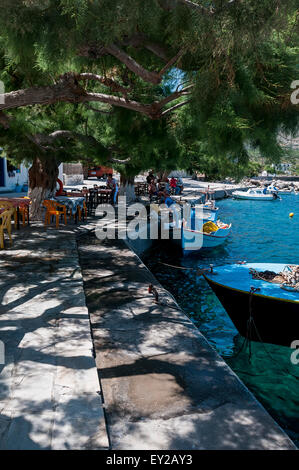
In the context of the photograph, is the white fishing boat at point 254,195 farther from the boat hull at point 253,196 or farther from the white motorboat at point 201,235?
the white motorboat at point 201,235

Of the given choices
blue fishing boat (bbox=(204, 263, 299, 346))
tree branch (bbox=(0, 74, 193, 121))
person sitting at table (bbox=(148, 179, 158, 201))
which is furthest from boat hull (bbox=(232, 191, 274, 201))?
tree branch (bbox=(0, 74, 193, 121))

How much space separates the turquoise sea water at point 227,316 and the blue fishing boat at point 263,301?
458 mm

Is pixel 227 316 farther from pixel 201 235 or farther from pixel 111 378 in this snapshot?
pixel 201 235

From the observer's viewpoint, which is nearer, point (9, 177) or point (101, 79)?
point (101, 79)

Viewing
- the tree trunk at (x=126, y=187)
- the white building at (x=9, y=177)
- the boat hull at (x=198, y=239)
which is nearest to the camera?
the boat hull at (x=198, y=239)

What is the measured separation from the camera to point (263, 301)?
23.6 ft

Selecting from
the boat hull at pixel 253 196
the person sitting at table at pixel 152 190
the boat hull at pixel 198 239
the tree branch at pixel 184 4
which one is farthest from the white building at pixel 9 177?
the boat hull at pixel 253 196

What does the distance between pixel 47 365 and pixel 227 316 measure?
6407mm

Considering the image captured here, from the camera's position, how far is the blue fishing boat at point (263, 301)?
7.10 m

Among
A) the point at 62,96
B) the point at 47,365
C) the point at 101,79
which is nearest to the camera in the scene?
the point at 47,365

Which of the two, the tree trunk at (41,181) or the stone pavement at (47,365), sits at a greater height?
the tree trunk at (41,181)

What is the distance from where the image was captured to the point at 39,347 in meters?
4.52

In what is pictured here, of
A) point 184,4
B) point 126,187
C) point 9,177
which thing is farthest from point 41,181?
point 9,177
